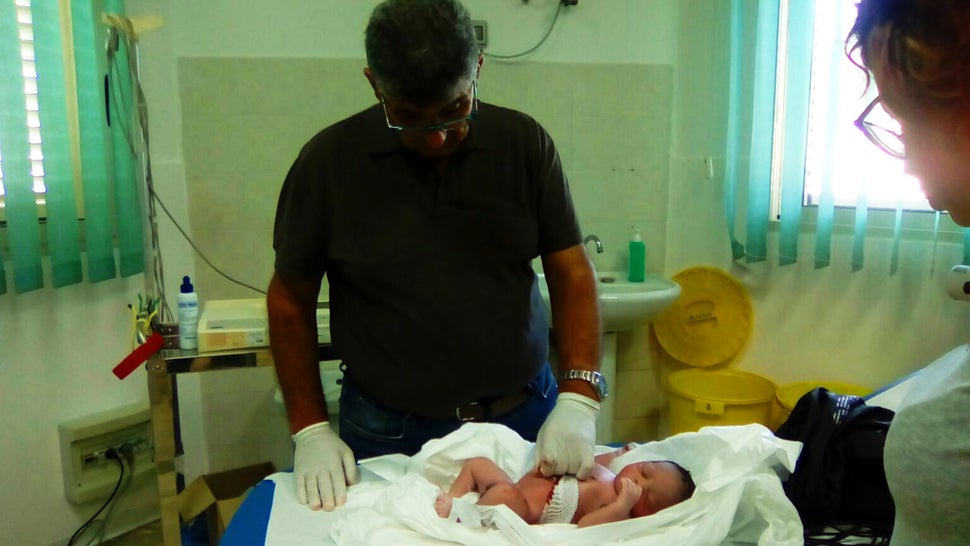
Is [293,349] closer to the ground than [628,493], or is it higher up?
higher up

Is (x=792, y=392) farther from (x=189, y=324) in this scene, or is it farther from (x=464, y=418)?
(x=189, y=324)

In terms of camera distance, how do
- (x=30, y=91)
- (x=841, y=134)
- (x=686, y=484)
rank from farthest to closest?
(x=841, y=134)
(x=30, y=91)
(x=686, y=484)

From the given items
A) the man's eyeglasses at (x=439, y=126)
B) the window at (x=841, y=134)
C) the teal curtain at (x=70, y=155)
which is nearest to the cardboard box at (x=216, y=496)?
the teal curtain at (x=70, y=155)

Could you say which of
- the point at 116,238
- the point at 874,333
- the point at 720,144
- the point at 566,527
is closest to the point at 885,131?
the point at 566,527

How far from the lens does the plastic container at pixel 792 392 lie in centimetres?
228

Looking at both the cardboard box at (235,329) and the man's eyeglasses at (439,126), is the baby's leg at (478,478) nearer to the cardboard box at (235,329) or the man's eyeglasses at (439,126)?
the man's eyeglasses at (439,126)

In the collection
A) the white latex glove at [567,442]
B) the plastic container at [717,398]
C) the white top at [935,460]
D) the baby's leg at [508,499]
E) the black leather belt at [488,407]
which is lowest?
the plastic container at [717,398]

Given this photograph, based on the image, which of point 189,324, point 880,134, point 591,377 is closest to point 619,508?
point 591,377

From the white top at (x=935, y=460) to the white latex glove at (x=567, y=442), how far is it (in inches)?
24.9

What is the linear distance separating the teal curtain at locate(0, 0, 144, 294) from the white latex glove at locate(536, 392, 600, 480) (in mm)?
1489

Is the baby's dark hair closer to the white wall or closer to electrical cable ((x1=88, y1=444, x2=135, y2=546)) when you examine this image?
the white wall

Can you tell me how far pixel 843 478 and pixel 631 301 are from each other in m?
1.07

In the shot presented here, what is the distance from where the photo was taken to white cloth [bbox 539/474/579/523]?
119 cm

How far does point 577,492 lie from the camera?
1.23 metres
